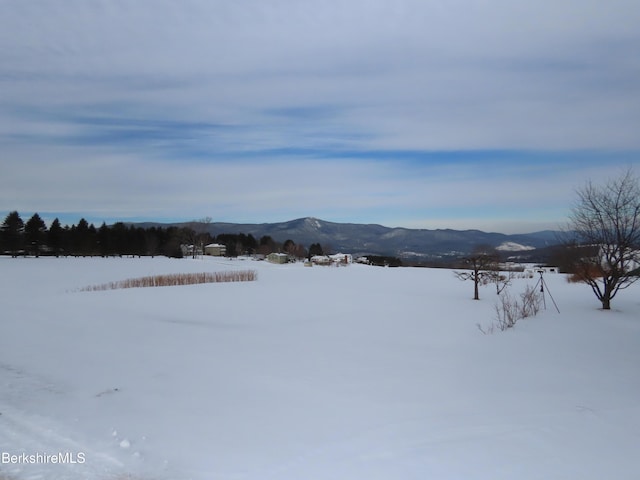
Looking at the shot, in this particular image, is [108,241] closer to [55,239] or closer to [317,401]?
[55,239]

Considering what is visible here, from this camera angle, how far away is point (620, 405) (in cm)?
509

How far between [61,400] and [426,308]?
12.1m

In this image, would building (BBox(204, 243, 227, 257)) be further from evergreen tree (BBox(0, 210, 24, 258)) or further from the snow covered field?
the snow covered field

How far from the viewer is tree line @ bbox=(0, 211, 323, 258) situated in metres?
49.3

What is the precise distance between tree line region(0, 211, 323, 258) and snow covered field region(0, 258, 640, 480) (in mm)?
48121

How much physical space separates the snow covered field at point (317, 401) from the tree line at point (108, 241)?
158 ft

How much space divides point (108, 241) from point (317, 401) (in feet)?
203

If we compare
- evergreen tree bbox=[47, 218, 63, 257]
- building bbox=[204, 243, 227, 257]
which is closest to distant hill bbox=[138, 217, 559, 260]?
building bbox=[204, 243, 227, 257]

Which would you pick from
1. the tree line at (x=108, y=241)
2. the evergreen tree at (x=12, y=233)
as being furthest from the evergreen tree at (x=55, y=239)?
the evergreen tree at (x=12, y=233)

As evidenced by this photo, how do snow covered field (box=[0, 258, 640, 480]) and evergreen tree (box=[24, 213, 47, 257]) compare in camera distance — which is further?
evergreen tree (box=[24, 213, 47, 257])

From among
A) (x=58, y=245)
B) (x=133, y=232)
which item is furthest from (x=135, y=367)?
(x=133, y=232)

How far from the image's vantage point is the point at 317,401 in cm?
539

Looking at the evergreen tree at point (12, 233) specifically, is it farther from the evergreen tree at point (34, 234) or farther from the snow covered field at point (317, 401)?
the snow covered field at point (317, 401)

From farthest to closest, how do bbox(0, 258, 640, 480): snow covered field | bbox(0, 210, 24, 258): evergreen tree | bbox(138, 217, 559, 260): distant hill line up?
bbox(138, 217, 559, 260): distant hill
bbox(0, 210, 24, 258): evergreen tree
bbox(0, 258, 640, 480): snow covered field
